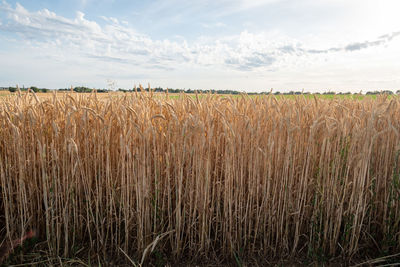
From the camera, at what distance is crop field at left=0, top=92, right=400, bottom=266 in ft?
8.60

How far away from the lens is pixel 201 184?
2.54 m

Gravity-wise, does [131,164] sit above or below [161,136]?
below


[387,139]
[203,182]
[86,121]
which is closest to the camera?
[203,182]

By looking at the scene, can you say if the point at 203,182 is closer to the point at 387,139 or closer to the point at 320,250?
the point at 320,250

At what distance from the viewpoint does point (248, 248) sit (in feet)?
9.27

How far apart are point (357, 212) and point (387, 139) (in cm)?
85

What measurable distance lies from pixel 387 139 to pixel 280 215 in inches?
53.9

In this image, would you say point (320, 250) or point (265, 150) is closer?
point (265, 150)

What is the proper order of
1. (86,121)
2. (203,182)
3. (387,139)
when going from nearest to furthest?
1. (203,182)
2. (86,121)
3. (387,139)

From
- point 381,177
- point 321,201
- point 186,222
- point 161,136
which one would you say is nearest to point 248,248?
point 186,222

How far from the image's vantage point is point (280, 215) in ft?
9.40

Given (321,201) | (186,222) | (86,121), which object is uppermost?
(86,121)

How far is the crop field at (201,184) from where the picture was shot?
2.62 m

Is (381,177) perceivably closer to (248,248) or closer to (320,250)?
(320,250)
